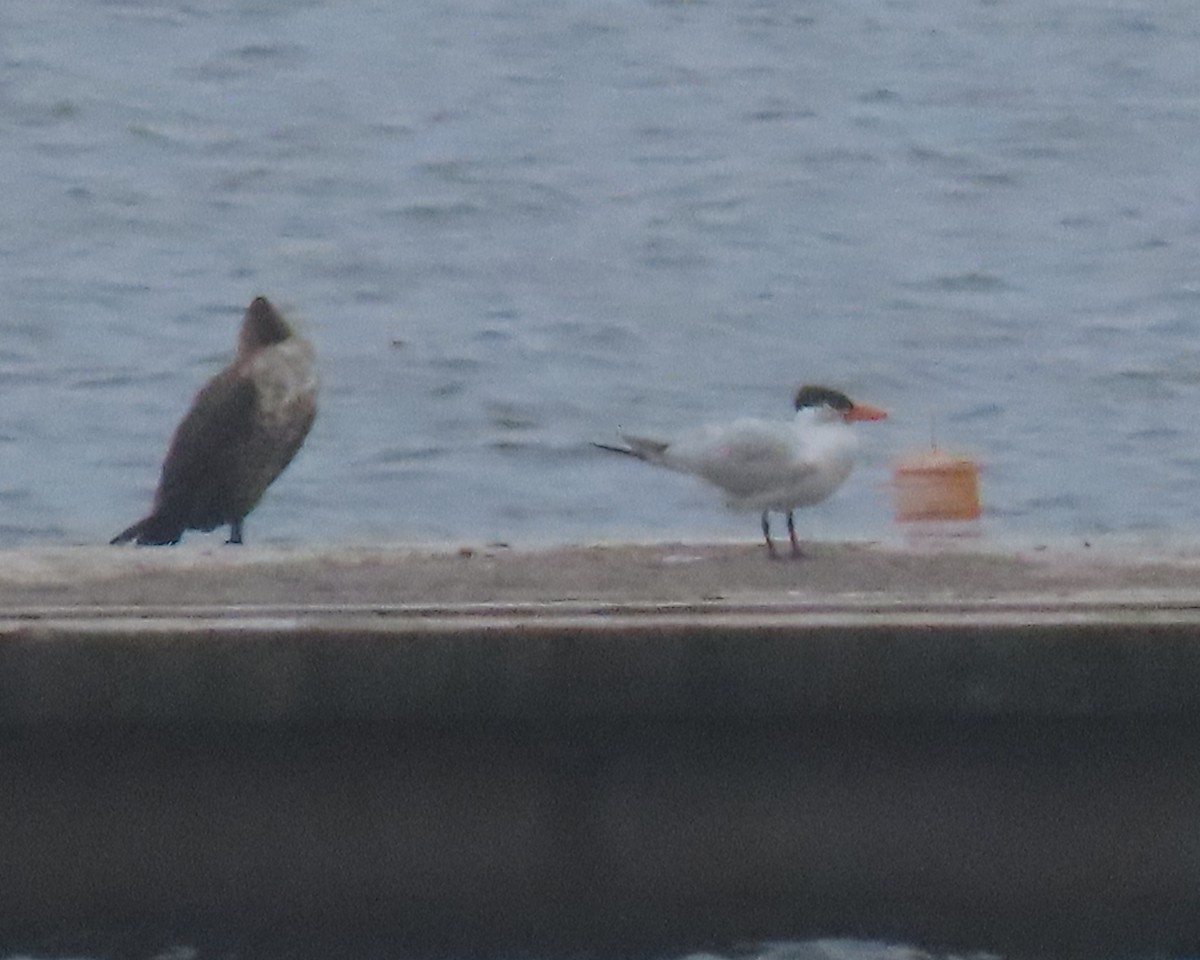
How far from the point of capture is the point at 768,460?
7.76 m

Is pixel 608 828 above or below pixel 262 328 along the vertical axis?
below

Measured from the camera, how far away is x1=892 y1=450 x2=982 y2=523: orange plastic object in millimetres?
8840

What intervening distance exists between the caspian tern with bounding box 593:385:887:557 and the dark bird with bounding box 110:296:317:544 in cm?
227

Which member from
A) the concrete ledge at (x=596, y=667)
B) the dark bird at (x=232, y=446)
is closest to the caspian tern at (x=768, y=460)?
the concrete ledge at (x=596, y=667)

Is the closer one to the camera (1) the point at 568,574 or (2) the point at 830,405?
(1) the point at 568,574

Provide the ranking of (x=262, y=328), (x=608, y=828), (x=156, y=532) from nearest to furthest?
(x=608, y=828), (x=156, y=532), (x=262, y=328)

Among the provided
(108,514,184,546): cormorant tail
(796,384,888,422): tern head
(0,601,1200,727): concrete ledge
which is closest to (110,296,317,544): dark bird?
(108,514,184,546): cormorant tail

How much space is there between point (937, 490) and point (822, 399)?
0.80 metres

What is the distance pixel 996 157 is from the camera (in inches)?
1171

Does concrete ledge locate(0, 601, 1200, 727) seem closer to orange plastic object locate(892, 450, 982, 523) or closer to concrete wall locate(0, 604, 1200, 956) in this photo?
concrete wall locate(0, 604, 1200, 956)

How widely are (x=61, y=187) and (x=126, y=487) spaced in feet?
33.1

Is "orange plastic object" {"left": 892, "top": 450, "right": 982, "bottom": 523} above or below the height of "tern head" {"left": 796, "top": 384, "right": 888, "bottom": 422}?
below

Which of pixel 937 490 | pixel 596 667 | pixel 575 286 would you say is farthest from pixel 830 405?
pixel 575 286

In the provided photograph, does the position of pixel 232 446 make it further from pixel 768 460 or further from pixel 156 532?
pixel 768 460
